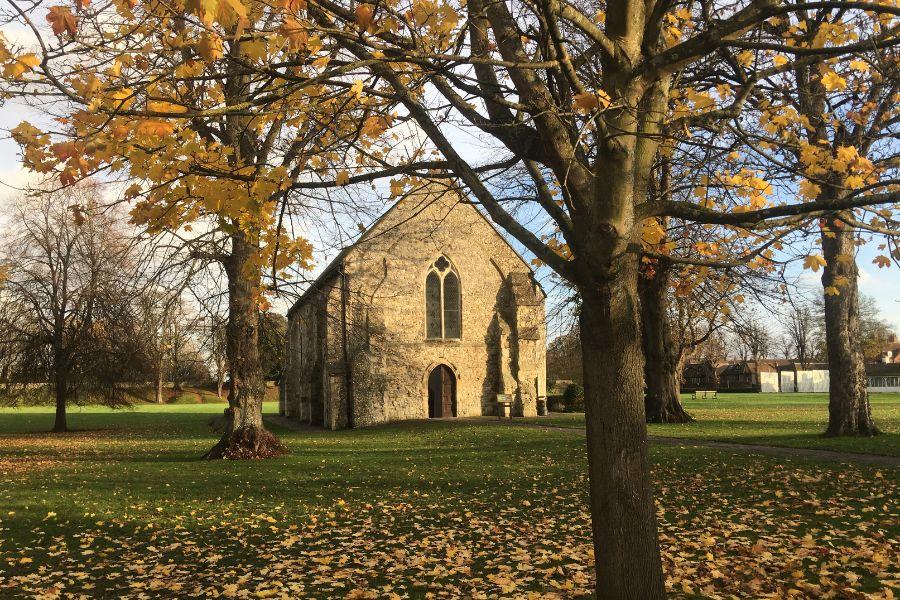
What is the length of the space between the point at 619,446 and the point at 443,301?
26360mm

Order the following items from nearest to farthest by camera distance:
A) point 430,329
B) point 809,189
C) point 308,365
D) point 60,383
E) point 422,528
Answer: point 809,189 < point 422,528 < point 430,329 < point 60,383 < point 308,365

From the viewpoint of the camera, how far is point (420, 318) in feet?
98.5

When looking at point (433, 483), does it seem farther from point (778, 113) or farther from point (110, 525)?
point (778, 113)

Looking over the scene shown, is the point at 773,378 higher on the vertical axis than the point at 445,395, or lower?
lower

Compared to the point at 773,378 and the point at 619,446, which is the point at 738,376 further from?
the point at 619,446

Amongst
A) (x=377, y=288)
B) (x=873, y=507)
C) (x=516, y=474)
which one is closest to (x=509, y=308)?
(x=377, y=288)

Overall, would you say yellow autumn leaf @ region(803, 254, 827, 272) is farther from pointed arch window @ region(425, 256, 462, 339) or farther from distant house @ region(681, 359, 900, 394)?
distant house @ region(681, 359, 900, 394)

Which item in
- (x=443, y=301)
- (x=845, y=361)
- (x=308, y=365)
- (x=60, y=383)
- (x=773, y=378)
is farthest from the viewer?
(x=773, y=378)

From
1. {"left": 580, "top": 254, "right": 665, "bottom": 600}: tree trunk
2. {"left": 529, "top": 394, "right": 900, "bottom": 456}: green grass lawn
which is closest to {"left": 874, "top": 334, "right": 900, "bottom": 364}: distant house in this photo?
{"left": 529, "top": 394, "right": 900, "bottom": 456}: green grass lawn

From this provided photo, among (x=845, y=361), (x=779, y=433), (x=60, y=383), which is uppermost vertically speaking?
(x=845, y=361)

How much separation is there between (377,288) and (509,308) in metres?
6.24

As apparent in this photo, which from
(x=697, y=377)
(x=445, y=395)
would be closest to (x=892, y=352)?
(x=697, y=377)

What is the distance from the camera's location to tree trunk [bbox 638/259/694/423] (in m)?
23.2

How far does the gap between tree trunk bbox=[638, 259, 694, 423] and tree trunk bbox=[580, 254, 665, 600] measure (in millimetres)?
19314
